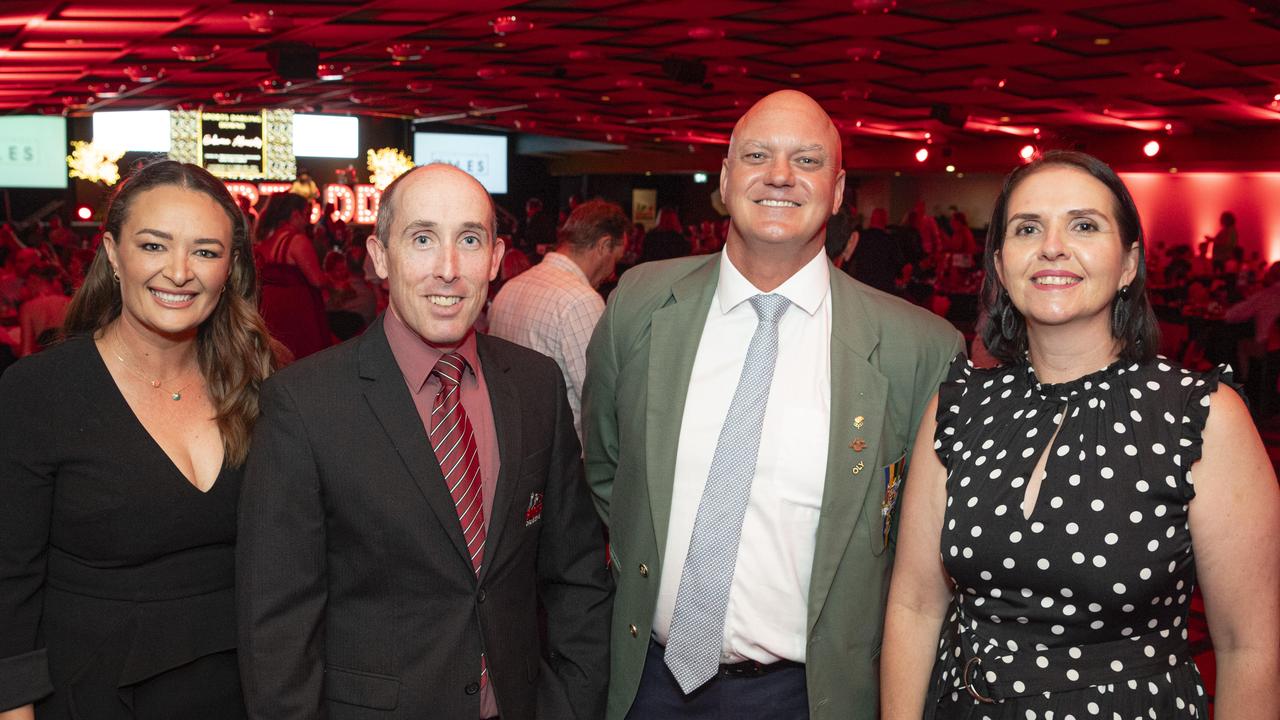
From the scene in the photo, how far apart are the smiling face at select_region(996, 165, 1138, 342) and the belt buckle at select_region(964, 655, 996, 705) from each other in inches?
23.3

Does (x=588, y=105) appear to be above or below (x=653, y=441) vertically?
above

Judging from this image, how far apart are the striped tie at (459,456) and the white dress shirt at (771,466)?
40cm

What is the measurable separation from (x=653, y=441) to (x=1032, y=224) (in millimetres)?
797

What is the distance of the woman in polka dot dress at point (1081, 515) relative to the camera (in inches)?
64.8

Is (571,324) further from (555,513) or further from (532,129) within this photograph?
(532,129)

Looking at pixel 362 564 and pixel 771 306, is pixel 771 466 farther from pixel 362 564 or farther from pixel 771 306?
pixel 362 564

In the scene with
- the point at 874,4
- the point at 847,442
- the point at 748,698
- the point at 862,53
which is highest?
the point at 862,53

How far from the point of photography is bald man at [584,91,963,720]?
6.33 ft

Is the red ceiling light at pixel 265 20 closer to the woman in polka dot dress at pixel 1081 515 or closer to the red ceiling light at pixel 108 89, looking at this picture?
the red ceiling light at pixel 108 89

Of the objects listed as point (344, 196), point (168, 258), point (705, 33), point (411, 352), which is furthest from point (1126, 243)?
point (344, 196)

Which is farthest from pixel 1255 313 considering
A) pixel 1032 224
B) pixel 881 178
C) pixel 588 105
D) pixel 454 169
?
pixel 881 178

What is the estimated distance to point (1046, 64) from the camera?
1031 cm

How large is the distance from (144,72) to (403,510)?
42.4 ft

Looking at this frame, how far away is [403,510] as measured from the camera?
1713 mm
